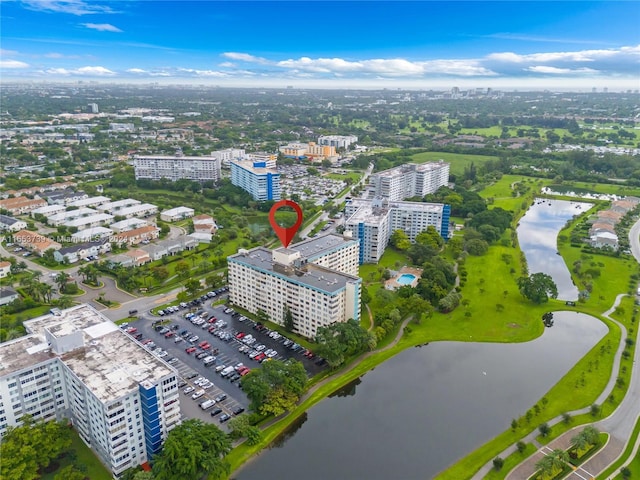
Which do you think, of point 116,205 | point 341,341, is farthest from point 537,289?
point 116,205

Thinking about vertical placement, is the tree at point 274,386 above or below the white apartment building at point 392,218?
below

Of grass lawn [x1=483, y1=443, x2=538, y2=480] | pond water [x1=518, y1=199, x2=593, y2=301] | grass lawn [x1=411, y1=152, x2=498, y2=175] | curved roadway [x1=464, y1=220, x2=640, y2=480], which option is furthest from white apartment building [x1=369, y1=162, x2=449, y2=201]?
grass lawn [x1=483, y1=443, x2=538, y2=480]

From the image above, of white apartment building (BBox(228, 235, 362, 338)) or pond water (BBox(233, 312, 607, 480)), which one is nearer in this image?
pond water (BBox(233, 312, 607, 480))

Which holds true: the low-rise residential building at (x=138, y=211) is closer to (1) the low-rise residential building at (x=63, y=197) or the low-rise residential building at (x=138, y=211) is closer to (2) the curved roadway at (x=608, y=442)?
(1) the low-rise residential building at (x=63, y=197)

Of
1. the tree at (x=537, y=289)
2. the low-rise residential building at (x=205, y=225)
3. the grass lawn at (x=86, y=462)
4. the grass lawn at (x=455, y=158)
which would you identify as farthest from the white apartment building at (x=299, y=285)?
the grass lawn at (x=455, y=158)

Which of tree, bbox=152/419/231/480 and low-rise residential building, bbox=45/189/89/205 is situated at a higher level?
low-rise residential building, bbox=45/189/89/205

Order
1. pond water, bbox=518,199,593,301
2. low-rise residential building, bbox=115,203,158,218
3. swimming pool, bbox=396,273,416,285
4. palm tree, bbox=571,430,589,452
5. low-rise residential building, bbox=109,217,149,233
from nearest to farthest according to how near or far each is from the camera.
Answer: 1. palm tree, bbox=571,430,589,452
2. swimming pool, bbox=396,273,416,285
3. pond water, bbox=518,199,593,301
4. low-rise residential building, bbox=109,217,149,233
5. low-rise residential building, bbox=115,203,158,218

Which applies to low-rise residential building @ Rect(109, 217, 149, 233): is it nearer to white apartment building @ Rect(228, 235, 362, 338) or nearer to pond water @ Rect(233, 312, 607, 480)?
white apartment building @ Rect(228, 235, 362, 338)
